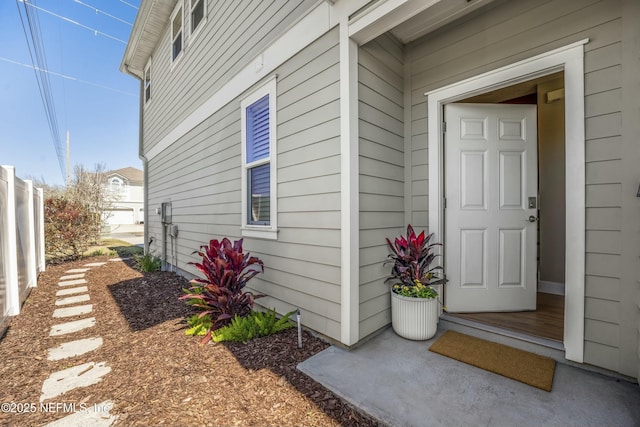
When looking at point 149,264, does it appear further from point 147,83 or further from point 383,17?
point 383,17

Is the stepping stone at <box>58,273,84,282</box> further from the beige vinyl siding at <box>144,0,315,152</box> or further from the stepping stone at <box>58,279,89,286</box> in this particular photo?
the beige vinyl siding at <box>144,0,315,152</box>

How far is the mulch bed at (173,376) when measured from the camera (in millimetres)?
1562

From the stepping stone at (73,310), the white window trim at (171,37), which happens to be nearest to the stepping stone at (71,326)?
the stepping stone at (73,310)

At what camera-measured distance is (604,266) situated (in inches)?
71.7

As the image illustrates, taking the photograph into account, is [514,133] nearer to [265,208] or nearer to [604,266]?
[604,266]

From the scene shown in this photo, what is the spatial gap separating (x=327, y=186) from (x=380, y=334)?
1445mm

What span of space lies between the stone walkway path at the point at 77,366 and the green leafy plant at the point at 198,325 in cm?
68

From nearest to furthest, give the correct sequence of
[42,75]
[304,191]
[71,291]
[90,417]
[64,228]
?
[90,417] < [304,191] < [71,291] < [64,228] < [42,75]

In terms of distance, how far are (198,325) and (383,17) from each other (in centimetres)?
318

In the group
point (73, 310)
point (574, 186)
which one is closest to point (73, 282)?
point (73, 310)

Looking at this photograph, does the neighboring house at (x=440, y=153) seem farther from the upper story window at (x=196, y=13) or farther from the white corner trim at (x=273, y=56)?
the upper story window at (x=196, y=13)

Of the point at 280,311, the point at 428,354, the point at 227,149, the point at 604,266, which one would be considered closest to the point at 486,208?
the point at 604,266

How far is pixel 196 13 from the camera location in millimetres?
4918

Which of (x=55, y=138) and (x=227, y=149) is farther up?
(x=55, y=138)
